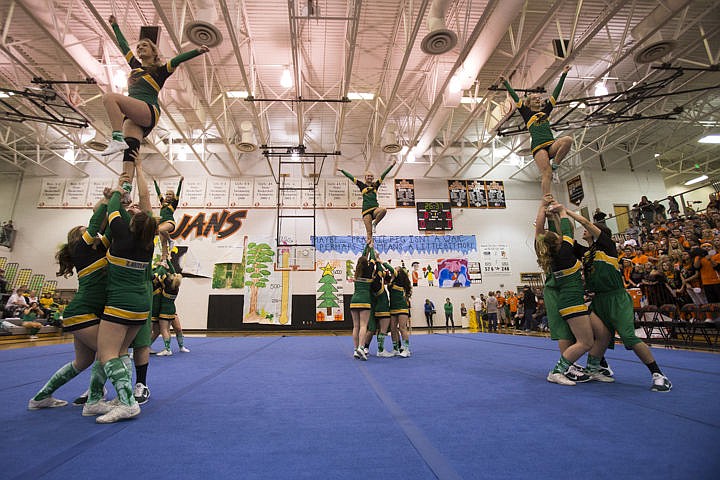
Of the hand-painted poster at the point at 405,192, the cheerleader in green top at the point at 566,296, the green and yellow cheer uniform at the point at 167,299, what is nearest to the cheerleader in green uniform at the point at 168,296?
the green and yellow cheer uniform at the point at 167,299

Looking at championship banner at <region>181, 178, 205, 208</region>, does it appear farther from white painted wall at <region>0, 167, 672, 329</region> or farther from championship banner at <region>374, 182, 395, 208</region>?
championship banner at <region>374, 182, 395, 208</region>

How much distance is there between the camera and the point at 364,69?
34.0ft

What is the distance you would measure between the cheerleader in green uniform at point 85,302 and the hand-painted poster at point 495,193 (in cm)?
1473

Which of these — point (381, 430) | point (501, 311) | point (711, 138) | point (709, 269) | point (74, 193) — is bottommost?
point (381, 430)

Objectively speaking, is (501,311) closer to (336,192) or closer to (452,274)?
(452,274)

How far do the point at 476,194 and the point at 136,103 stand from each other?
14.1 metres

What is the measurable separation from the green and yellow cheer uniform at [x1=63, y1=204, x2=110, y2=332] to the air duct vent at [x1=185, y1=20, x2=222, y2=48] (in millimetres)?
5245

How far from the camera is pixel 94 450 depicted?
58.1 inches

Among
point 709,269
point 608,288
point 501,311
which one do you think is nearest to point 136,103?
point 608,288

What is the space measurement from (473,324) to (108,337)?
13.0 m

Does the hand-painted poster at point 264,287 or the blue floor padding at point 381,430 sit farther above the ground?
the hand-painted poster at point 264,287

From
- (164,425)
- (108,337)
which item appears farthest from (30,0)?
(164,425)

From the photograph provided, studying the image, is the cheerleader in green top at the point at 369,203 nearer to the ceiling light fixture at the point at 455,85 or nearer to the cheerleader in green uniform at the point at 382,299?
the cheerleader in green uniform at the point at 382,299

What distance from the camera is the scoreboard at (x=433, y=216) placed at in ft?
47.1
